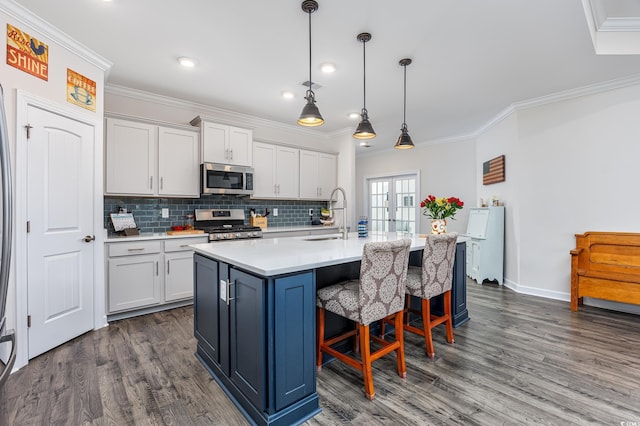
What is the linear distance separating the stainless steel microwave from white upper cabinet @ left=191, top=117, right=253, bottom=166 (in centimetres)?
11

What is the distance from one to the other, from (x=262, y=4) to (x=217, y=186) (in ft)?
7.80

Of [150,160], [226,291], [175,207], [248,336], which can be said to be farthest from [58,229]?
[248,336]

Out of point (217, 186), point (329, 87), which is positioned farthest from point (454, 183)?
point (217, 186)

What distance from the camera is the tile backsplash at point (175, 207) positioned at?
367 cm

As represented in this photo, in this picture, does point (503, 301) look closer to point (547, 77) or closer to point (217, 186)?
point (547, 77)

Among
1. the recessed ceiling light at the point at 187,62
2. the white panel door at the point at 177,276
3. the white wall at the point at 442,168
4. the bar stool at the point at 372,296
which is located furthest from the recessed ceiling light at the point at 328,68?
the white wall at the point at 442,168

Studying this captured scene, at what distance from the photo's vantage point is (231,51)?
9.34ft

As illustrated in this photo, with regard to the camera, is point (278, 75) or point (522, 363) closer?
point (522, 363)

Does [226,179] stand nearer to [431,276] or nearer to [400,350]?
[431,276]

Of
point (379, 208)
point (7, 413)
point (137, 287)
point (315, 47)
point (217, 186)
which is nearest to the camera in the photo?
point (7, 413)

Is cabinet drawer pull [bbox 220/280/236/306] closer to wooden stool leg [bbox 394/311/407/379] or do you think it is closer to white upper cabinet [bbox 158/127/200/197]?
wooden stool leg [bbox 394/311/407/379]

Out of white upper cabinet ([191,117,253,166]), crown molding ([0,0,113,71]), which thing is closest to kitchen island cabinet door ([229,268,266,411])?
crown molding ([0,0,113,71])

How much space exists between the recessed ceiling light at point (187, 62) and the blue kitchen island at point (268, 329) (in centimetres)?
202

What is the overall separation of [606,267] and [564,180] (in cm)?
112
